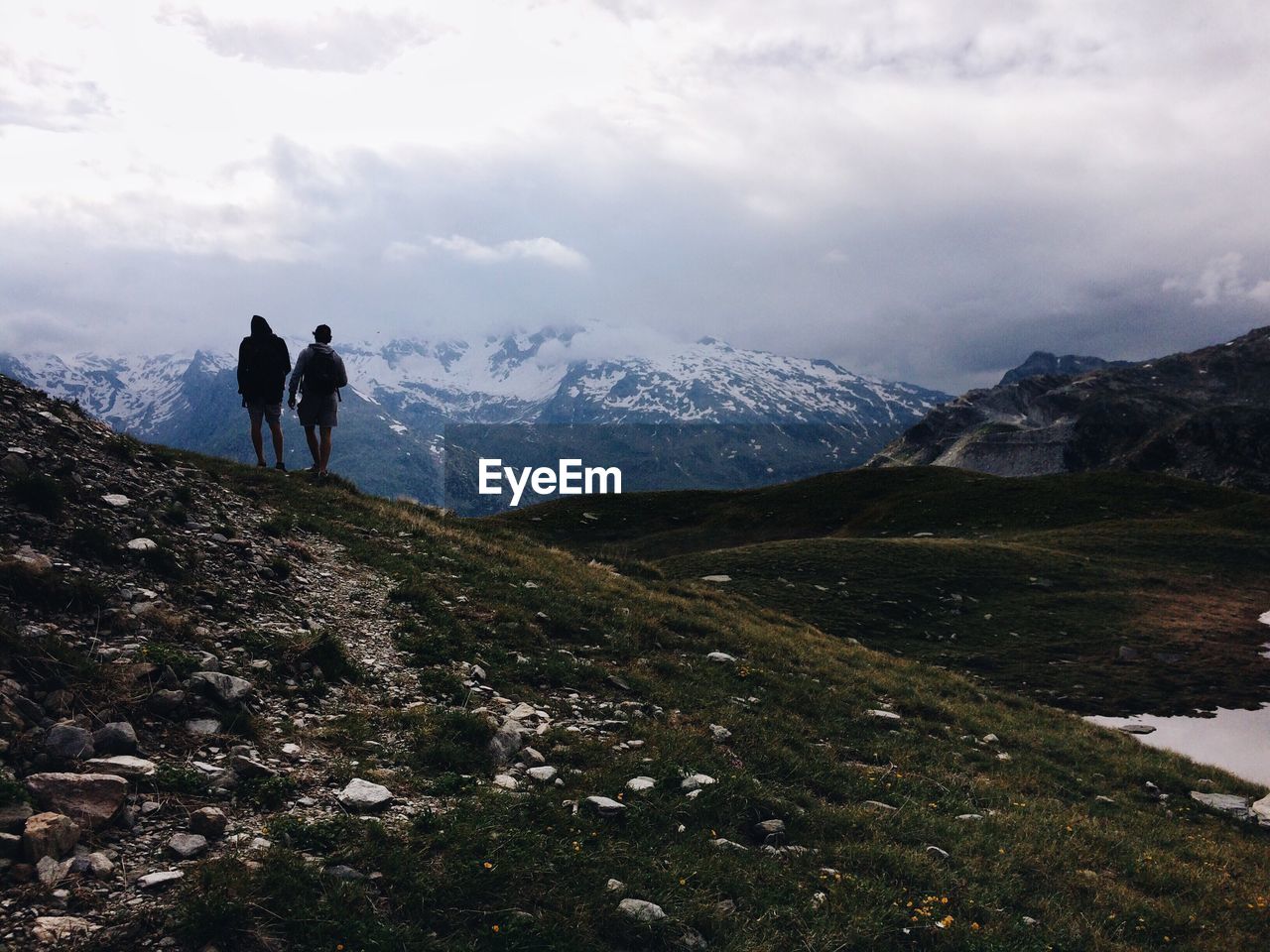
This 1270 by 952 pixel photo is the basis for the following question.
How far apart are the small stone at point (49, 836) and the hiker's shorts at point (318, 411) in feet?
60.3

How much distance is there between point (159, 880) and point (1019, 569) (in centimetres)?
4366

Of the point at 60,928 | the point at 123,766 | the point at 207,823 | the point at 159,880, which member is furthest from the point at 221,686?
the point at 60,928

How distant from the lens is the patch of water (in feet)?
59.9

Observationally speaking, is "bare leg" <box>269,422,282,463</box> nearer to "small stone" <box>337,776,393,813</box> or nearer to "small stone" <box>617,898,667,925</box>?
"small stone" <box>337,776,393,813</box>

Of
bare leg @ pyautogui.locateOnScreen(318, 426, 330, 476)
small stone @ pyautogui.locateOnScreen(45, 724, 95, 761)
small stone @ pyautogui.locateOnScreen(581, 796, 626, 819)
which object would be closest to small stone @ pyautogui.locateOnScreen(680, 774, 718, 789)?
small stone @ pyautogui.locateOnScreen(581, 796, 626, 819)

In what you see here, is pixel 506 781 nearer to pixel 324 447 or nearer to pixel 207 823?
pixel 207 823

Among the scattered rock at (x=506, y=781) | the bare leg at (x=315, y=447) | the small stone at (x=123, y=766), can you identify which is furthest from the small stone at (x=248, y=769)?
the bare leg at (x=315, y=447)

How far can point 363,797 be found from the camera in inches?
300

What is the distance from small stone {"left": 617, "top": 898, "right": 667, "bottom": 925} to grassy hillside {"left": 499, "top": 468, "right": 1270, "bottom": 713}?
19.3m

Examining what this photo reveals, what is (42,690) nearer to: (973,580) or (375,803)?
(375,803)

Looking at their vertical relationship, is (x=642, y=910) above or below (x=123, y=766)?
below

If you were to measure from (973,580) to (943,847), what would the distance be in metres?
32.8

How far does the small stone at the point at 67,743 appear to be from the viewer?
6824 mm

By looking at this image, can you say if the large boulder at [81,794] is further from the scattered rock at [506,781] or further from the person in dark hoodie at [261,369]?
the person in dark hoodie at [261,369]
